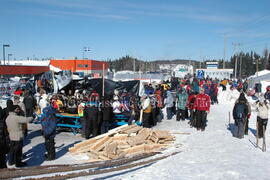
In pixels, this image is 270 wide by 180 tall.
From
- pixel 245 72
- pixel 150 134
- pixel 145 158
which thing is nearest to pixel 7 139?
pixel 145 158

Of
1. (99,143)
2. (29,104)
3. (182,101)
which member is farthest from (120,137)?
(29,104)

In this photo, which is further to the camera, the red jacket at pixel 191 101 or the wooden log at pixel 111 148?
the red jacket at pixel 191 101

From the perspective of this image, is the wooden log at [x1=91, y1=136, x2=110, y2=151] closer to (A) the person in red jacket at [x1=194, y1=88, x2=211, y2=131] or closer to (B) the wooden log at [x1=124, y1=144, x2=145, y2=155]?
(B) the wooden log at [x1=124, y1=144, x2=145, y2=155]

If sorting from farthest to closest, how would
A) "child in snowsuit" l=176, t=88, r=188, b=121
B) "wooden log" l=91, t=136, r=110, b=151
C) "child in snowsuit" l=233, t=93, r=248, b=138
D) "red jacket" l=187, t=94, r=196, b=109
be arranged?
1. "child in snowsuit" l=176, t=88, r=188, b=121
2. "red jacket" l=187, t=94, r=196, b=109
3. "child in snowsuit" l=233, t=93, r=248, b=138
4. "wooden log" l=91, t=136, r=110, b=151

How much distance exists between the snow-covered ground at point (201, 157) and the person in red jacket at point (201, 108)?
0.30 meters

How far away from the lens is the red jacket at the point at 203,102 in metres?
10.2

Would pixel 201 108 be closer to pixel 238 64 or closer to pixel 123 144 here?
pixel 123 144

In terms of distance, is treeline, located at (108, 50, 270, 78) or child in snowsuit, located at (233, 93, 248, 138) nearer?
child in snowsuit, located at (233, 93, 248, 138)

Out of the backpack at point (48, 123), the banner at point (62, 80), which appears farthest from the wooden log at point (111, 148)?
the banner at point (62, 80)

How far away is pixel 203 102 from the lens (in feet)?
33.7

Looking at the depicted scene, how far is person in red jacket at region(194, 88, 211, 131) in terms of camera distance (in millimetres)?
10250

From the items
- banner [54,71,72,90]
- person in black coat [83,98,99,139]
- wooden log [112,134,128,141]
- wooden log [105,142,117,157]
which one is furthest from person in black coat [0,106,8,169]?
banner [54,71,72,90]

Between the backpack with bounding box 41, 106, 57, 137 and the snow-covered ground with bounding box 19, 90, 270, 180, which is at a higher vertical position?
the backpack with bounding box 41, 106, 57, 137

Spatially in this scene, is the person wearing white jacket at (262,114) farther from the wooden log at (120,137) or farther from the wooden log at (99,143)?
the wooden log at (99,143)
